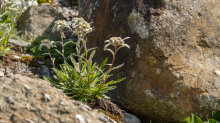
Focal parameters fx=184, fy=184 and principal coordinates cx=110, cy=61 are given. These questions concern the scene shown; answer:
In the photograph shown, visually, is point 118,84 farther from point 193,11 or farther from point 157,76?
point 193,11

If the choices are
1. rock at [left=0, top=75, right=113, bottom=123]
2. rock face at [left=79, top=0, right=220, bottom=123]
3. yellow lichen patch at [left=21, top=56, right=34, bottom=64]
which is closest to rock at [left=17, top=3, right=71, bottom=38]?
yellow lichen patch at [left=21, top=56, right=34, bottom=64]

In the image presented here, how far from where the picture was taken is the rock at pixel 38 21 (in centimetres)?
512

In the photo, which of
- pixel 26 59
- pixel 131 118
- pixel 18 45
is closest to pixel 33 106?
pixel 131 118

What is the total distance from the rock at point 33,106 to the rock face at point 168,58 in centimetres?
136

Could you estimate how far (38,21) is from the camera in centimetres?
525

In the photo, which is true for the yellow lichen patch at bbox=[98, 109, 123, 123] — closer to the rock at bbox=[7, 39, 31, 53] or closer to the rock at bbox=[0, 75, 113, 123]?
the rock at bbox=[0, 75, 113, 123]

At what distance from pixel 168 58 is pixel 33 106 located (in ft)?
6.71

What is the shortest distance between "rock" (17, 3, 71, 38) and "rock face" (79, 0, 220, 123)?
2649 mm

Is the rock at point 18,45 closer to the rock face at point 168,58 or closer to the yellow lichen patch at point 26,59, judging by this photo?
the yellow lichen patch at point 26,59

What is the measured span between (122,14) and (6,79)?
6.89 feet

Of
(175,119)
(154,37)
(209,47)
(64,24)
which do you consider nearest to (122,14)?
(154,37)

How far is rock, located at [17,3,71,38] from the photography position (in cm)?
512

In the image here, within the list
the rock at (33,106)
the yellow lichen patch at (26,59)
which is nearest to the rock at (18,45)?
the yellow lichen patch at (26,59)

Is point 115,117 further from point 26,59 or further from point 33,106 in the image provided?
point 26,59
